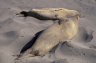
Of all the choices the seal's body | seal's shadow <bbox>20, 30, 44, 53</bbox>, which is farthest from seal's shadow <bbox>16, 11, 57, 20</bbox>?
seal's shadow <bbox>20, 30, 44, 53</bbox>

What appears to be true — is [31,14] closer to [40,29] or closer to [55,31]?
[40,29]

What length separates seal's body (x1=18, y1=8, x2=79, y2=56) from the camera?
11.1 ft

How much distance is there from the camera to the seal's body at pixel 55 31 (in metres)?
3.39

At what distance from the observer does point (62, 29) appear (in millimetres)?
3863

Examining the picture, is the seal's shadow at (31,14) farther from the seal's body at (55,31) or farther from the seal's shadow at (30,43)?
the seal's shadow at (30,43)

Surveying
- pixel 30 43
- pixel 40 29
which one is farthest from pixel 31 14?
pixel 30 43

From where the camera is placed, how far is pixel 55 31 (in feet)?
12.4

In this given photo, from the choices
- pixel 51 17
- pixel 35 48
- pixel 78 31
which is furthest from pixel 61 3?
pixel 35 48

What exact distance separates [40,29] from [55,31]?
389mm

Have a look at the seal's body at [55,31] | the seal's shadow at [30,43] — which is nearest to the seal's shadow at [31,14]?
the seal's body at [55,31]

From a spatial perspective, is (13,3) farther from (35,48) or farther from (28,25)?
(35,48)

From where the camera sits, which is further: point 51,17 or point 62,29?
point 51,17

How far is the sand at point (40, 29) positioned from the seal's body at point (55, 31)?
0.10 metres

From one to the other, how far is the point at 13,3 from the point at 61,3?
1.02 metres
